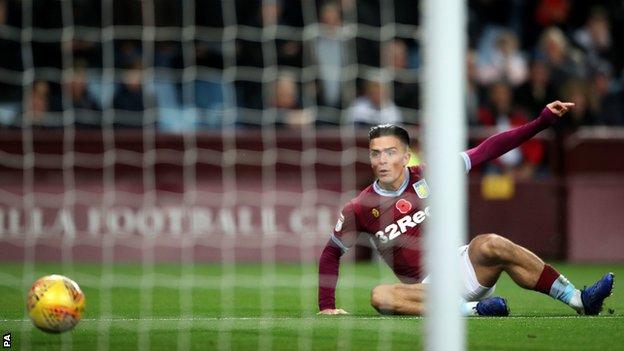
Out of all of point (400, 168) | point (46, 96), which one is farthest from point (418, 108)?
point (400, 168)

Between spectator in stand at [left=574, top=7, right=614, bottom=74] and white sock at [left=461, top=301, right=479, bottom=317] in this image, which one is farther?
spectator in stand at [left=574, top=7, right=614, bottom=74]

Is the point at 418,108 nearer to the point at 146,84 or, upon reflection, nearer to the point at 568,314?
the point at 146,84

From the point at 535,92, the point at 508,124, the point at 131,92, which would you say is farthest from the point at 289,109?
the point at 535,92

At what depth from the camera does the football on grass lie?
6.48 metres

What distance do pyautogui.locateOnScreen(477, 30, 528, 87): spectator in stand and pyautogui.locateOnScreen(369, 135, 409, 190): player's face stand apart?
629 cm

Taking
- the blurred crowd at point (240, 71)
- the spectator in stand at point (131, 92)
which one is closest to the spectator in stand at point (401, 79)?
the blurred crowd at point (240, 71)

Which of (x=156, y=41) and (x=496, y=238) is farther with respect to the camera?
(x=156, y=41)

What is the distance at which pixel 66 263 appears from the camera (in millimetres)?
12883

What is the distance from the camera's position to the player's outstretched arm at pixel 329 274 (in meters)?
7.60

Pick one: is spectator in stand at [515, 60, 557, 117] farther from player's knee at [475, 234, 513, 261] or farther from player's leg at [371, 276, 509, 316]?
player's knee at [475, 234, 513, 261]

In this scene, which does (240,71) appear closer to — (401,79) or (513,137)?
(401,79)

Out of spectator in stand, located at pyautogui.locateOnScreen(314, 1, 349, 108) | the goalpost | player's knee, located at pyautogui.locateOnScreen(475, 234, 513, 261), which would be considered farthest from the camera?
spectator in stand, located at pyautogui.locateOnScreen(314, 1, 349, 108)

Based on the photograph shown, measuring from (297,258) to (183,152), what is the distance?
5.29 ft

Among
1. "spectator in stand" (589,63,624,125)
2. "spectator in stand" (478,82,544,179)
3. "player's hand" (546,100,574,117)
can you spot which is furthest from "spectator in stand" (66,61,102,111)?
"player's hand" (546,100,574,117)
